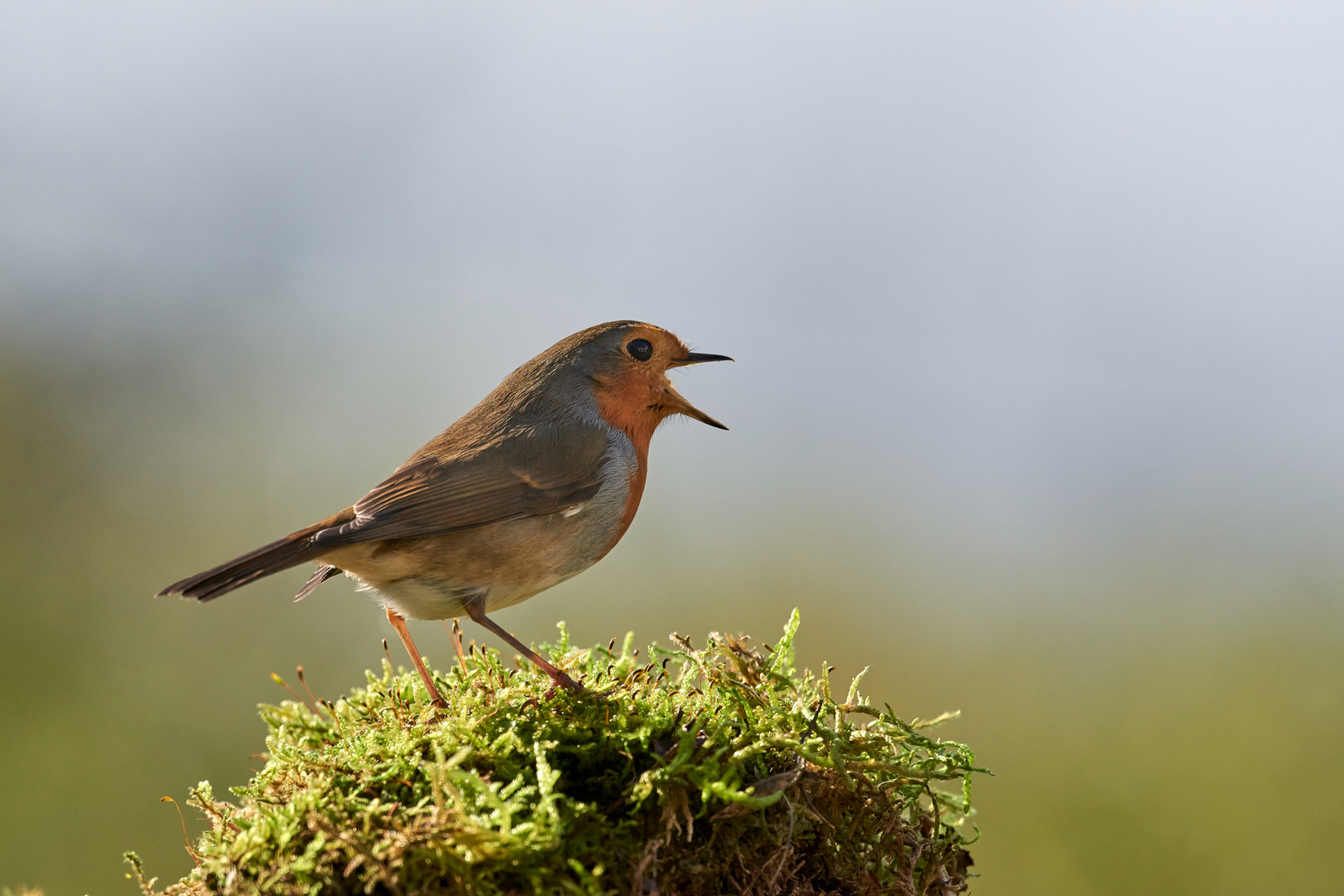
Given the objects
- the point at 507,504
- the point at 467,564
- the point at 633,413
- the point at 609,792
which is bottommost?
the point at 609,792

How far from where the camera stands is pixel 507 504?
354 centimetres

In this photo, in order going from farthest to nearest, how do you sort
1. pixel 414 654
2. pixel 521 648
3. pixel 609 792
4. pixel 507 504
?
pixel 507 504, pixel 414 654, pixel 521 648, pixel 609 792

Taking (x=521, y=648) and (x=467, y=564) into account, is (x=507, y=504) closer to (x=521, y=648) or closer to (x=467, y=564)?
(x=467, y=564)

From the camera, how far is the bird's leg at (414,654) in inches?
117

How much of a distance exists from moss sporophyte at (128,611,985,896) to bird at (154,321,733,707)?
0.93 feet

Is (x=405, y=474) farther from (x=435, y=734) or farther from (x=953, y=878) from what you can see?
(x=953, y=878)

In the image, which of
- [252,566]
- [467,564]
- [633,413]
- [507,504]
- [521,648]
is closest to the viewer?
[252,566]

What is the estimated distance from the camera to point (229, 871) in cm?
220

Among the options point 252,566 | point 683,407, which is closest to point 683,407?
point 683,407

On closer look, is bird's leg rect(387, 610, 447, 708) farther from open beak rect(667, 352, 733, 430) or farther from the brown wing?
open beak rect(667, 352, 733, 430)

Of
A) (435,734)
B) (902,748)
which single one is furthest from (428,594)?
(902,748)

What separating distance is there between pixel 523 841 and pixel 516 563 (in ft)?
4.95

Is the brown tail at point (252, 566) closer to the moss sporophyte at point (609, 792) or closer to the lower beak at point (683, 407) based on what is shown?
the moss sporophyte at point (609, 792)

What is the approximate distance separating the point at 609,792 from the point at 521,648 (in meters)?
0.88
